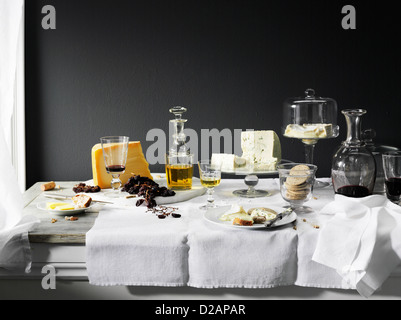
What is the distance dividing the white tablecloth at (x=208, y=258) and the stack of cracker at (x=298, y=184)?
216 mm

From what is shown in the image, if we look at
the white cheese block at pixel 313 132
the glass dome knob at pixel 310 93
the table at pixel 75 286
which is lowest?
the table at pixel 75 286

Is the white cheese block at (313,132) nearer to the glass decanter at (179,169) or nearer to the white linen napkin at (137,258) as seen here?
the glass decanter at (179,169)

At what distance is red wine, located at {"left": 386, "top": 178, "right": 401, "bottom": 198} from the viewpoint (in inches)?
Result: 68.6

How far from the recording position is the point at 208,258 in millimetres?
1491

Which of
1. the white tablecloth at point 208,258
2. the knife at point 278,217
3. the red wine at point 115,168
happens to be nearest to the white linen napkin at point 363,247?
the white tablecloth at point 208,258

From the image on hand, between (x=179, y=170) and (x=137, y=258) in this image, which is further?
(x=179, y=170)

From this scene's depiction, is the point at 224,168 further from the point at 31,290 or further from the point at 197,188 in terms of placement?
the point at 31,290

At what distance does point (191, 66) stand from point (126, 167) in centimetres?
123

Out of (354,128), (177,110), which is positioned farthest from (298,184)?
(177,110)

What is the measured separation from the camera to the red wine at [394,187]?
174cm

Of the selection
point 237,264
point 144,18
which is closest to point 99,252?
point 237,264

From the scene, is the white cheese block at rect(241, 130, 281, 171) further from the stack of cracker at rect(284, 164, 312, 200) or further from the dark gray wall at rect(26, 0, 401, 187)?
the dark gray wall at rect(26, 0, 401, 187)

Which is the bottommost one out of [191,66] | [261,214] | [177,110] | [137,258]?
[137,258]

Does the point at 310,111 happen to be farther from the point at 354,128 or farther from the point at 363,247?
the point at 363,247
